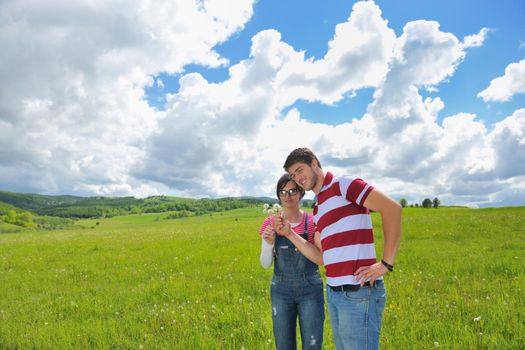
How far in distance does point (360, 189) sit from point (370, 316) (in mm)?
1197

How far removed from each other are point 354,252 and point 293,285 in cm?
123

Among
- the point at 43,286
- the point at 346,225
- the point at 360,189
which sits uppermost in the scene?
the point at 360,189

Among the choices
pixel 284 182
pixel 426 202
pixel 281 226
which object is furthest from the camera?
pixel 426 202

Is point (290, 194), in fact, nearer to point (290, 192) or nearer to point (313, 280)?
point (290, 192)

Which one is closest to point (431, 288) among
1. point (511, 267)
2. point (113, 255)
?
point (511, 267)

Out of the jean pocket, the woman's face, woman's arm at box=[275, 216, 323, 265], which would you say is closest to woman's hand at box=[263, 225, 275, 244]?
woman's arm at box=[275, 216, 323, 265]

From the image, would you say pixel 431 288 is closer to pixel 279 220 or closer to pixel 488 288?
pixel 488 288

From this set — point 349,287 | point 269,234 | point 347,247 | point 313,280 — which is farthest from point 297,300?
point 347,247

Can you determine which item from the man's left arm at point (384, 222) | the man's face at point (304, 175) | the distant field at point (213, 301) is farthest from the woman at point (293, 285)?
the distant field at point (213, 301)

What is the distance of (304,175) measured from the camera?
343cm

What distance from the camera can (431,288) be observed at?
881cm

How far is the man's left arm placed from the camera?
2.98m

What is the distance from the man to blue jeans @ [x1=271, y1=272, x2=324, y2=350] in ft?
2.42

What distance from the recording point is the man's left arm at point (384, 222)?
2979mm
